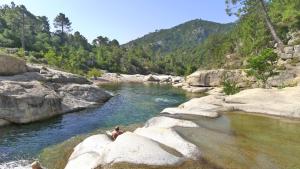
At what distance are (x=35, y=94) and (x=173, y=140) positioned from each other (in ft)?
88.1

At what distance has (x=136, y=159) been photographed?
19.0 m

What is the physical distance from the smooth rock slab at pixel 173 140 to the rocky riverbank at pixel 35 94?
21700 millimetres

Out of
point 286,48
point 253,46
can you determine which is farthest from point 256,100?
point 253,46

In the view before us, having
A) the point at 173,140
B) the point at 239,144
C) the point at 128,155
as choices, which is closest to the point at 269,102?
the point at 239,144

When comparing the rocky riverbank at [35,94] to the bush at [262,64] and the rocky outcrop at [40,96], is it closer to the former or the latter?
the rocky outcrop at [40,96]

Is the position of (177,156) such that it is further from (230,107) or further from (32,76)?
(32,76)

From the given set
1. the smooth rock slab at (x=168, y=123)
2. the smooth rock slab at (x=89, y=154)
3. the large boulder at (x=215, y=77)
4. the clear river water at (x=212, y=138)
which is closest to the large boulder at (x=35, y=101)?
the clear river water at (x=212, y=138)

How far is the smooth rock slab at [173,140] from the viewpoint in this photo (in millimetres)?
20297

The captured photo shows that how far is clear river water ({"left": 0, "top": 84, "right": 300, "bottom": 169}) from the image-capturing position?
806 inches

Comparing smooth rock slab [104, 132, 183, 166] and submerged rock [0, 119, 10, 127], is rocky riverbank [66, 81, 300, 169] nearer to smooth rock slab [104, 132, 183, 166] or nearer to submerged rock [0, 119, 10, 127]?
smooth rock slab [104, 132, 183, 166]

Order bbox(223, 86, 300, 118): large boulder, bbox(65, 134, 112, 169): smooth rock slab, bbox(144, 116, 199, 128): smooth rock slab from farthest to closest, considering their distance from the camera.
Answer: bbox(223, 86, 300, 118): large boulder → bbox(144, 116, 199, 128): smooth rock slab → bbox(65, 134, 112, 169): smooth rock slab

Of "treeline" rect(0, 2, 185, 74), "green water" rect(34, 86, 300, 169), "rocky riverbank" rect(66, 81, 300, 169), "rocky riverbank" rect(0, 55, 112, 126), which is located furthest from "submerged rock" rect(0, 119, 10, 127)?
"treeline" rect(0, 2, 185, 74)

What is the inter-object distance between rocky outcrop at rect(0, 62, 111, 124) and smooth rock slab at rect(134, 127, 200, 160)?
21.7 m

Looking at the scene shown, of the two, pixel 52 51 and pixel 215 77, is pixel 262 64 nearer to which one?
pixel 215 77
